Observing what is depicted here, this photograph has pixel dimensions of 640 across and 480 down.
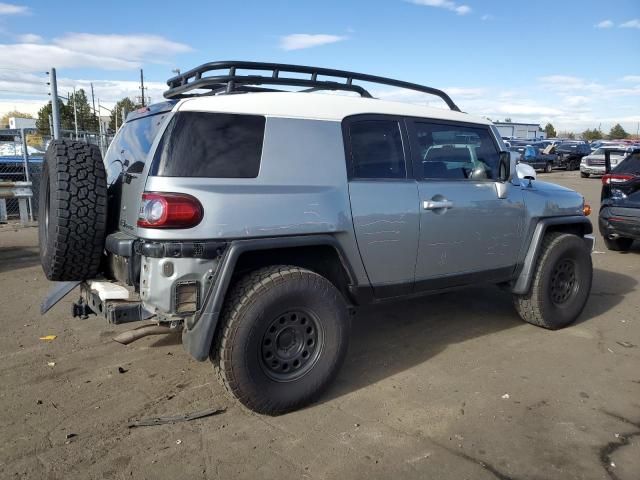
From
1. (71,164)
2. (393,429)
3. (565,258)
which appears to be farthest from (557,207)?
(71,164)

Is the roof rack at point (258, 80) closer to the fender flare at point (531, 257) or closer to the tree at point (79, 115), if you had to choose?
the fender flare at point (531, 257)

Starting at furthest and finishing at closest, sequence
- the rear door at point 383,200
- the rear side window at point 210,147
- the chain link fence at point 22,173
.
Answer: the chain link fence at point 22,173 < the rear door at point 383,200 < the rear side window at point 210,147

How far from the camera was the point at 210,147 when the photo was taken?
3.19 metres

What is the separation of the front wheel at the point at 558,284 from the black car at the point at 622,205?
3493mm

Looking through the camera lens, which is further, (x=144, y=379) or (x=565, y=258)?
(x=565, y=258)

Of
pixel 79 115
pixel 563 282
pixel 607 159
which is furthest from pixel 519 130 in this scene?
pixel 563 282

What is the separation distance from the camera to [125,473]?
281 centimetres

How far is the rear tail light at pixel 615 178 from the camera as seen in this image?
8.40 m

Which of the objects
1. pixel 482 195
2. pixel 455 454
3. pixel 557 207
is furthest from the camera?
pixel 557 207

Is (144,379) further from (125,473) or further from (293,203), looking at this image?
(293,203)

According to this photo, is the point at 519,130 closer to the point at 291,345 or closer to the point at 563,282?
the point at 563,282

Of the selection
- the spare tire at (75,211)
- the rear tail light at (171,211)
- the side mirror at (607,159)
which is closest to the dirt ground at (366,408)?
the spare tire at (75,211)

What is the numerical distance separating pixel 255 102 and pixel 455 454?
237 centimetres

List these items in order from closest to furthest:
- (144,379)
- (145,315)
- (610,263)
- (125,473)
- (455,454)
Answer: (125,473)
(455,454)
(145,315)
(144,379)
(610,263)
